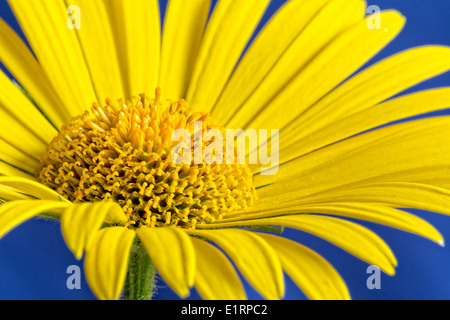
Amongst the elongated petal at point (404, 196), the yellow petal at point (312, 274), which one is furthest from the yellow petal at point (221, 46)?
the yellow petal at point (312, 274)

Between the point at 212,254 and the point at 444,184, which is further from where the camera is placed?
the point at 444,184

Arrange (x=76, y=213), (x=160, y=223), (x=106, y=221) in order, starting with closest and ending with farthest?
(x=76, y=213)
(x=106, y=221)
(x=160, y=223)

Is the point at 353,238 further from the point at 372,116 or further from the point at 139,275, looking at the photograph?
the point at 372,116

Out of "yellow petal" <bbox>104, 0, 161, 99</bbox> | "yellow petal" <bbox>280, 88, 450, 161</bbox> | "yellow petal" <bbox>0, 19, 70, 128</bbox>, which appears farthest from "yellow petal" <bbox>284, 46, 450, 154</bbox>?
"yellow petal" <bbox>0, 19, 70, 128</bbox>

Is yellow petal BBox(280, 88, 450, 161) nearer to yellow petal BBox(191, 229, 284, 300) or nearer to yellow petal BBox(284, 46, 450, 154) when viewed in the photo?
yellow petal BBox(284, 46, 450, 154)
